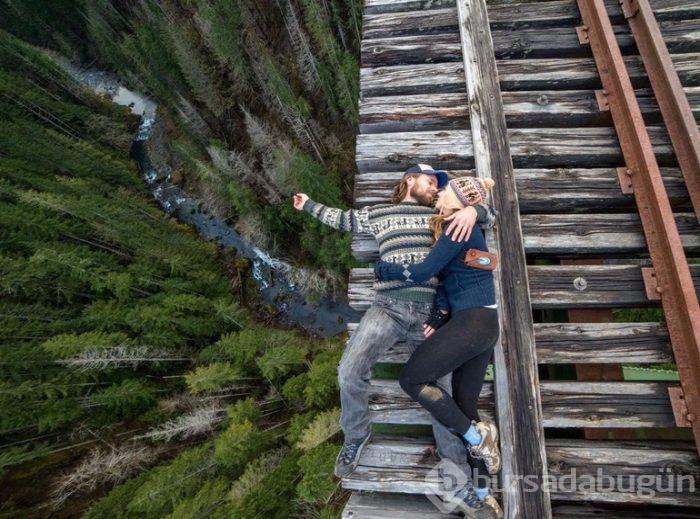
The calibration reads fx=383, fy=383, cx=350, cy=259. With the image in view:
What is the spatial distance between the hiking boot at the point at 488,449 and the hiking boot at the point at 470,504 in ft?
0.69

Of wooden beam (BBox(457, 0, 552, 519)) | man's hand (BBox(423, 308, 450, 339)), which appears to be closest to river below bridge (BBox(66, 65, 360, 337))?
wooden beam (BBox(457, 0, 552, 519))

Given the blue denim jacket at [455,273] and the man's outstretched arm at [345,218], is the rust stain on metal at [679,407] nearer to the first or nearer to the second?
the blue denim jacket at [455,273]

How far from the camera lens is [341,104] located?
13.4 metres

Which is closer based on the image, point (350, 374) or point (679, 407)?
point (679, 407)

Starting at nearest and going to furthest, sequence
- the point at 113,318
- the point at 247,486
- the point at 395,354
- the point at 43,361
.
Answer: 1. the point at 395,354
2. the point at 247,486
3. the point at 43,361
4. the point at 113,318

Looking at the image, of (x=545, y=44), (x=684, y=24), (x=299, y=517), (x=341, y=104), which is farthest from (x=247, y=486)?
(x=341, y=104)

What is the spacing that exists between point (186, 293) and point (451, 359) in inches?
524

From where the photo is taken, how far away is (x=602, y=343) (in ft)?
9.84

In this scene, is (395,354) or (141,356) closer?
(395,354)

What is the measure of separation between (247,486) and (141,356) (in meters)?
6.14

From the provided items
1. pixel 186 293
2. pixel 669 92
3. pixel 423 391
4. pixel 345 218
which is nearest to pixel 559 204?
pixel 669 92

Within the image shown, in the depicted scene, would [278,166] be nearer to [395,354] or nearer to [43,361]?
[43,361]

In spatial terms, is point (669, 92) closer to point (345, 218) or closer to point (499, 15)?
point (499, 15)

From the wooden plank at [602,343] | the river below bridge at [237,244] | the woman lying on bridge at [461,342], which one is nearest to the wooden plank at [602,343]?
the wooden plank at [602,343]
